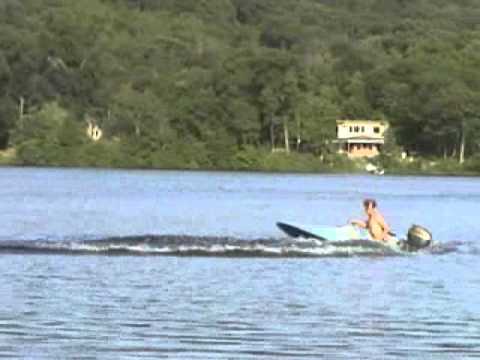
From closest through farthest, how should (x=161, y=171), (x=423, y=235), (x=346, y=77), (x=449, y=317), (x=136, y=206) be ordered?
(x=449, y=317)
(x=423, y=235)
(x=136, y=206)
(x=161, y=171)
(x=346, y=77)

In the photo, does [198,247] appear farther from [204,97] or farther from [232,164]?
[204,97]

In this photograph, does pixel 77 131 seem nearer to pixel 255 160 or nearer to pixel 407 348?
pixel 255 160

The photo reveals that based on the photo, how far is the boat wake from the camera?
4031 cm

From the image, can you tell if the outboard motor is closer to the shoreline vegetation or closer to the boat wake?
the boat wake

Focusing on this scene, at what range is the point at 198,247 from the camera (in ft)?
136

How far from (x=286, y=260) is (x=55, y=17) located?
116m

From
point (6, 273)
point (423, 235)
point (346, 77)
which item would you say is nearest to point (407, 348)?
point (6, 273)

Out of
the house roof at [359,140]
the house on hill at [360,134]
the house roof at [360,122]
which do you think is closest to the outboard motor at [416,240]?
the house on hill at [360,134]

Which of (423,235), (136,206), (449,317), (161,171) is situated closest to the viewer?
(449,317)

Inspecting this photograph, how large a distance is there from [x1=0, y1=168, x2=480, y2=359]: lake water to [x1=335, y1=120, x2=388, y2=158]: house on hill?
78.5 metres

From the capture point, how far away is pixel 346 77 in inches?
5910

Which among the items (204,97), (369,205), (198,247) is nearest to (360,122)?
(204,97)

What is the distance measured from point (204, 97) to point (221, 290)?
106 m

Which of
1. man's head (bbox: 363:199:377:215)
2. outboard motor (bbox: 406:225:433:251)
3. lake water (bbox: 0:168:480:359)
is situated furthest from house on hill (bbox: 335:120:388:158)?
man's head (bbox: 363:199:377:215)
